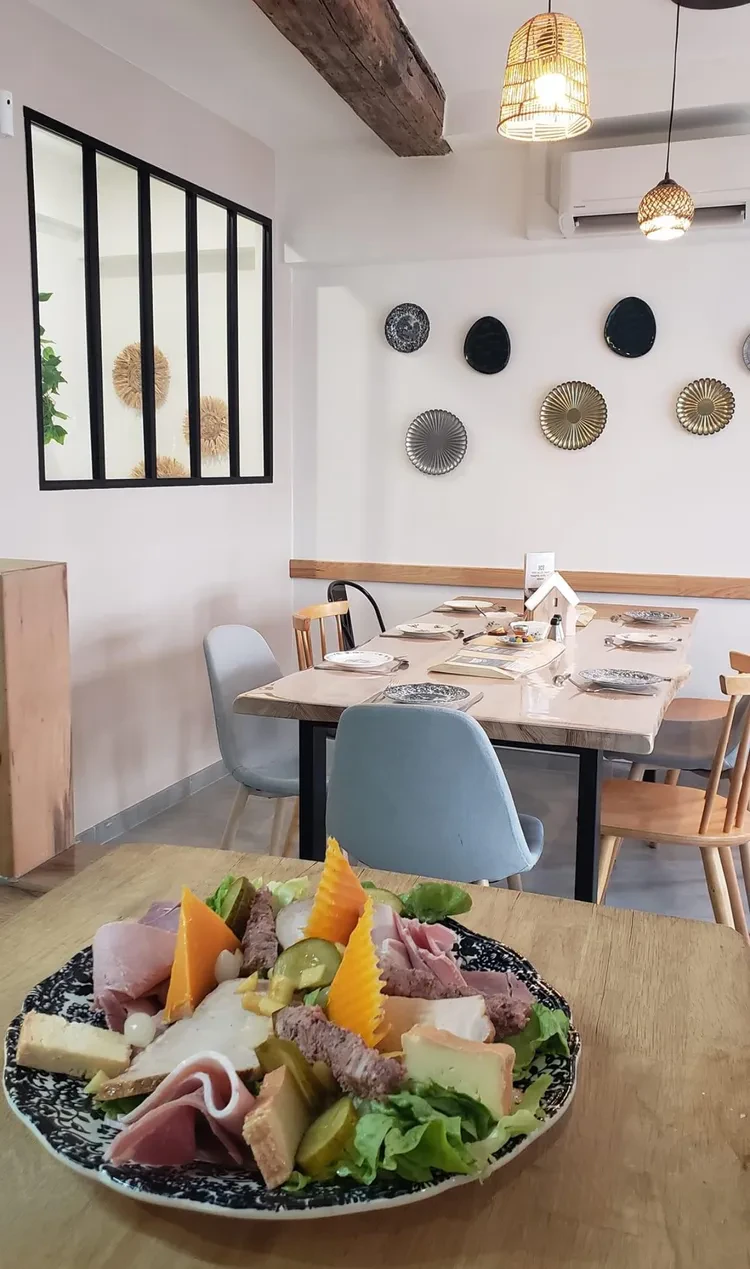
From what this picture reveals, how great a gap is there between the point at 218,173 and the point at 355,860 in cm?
293

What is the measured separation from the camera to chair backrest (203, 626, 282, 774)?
9.07 ft

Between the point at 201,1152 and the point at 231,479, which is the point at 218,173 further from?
the point at 201,1152

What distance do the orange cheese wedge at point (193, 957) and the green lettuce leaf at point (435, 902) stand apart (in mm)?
204

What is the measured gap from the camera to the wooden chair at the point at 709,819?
2.36 m

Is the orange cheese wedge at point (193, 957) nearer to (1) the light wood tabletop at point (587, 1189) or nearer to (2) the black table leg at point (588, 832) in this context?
(1) the light wood tabletop at point (587, 1189)

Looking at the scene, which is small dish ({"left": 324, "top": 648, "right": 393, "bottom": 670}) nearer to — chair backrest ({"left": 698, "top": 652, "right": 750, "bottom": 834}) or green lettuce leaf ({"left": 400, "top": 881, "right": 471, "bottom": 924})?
chair backrest ({"left": 698, "top": 652, "right": 750, "bottom": 834})

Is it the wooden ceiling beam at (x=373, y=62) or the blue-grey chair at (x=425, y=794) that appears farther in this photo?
the wooden ceiling beam at (x=373, y=62)

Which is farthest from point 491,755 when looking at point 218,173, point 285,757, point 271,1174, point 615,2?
point 218,173

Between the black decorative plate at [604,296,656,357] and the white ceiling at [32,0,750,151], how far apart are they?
637 mm

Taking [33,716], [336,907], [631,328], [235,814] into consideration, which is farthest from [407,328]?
[336,907]

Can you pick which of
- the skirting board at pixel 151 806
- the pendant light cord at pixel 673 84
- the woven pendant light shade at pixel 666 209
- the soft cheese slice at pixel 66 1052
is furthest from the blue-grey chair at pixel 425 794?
the pendant light cord at pixel 673 84

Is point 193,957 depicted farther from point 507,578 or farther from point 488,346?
point 488,346

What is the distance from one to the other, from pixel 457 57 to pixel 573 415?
1448mm

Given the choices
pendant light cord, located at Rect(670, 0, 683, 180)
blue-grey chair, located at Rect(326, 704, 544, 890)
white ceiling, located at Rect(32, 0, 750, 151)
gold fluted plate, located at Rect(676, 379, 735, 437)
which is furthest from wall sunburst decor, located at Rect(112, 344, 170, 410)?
gold fluted plate, located at Rect(676, 379, 735, 437)
